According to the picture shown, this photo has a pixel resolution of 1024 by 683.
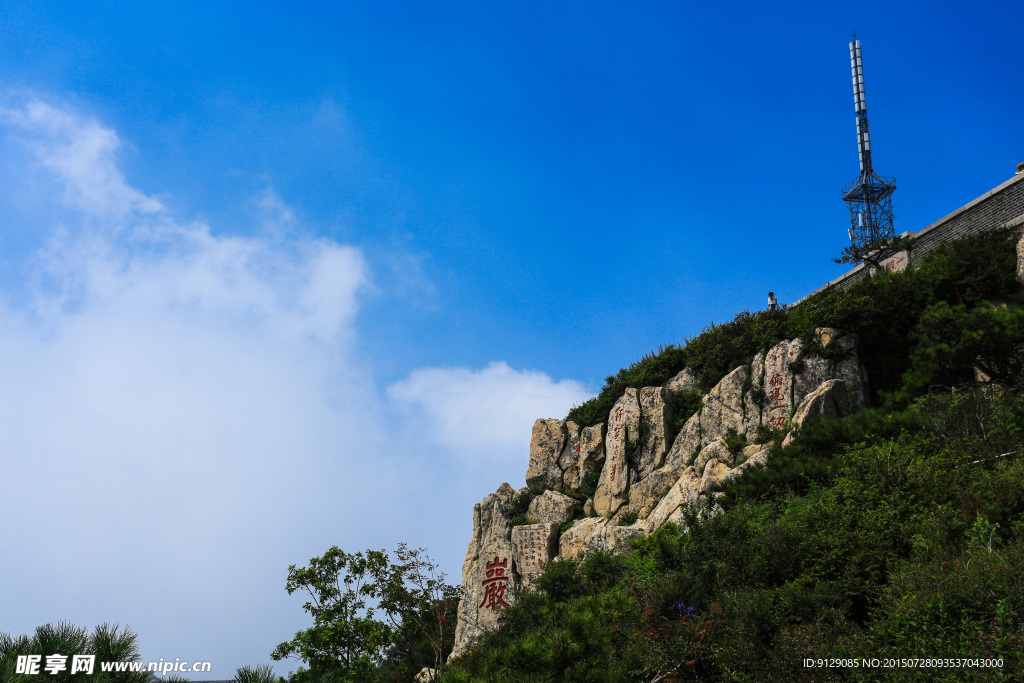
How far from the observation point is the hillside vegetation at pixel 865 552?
20.0 ft

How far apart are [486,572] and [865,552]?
11.0 meters

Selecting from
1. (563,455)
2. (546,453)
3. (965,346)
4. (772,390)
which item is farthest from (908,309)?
(546,453)

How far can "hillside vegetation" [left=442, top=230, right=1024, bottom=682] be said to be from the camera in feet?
20.0

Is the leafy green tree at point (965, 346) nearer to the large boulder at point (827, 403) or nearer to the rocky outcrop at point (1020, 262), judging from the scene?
the rocky outcrop at point (1020, 262)

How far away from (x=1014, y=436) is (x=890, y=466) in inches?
75.3

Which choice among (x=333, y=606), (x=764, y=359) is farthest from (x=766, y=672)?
(x=333, y=606)

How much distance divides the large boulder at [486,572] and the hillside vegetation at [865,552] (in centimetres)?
253

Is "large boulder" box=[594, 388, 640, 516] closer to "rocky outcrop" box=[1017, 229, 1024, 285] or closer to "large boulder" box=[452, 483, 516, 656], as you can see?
"large boulder" box=[452, 483, 516, 656]

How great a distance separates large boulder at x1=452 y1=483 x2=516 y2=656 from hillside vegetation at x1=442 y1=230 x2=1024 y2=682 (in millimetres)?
2533

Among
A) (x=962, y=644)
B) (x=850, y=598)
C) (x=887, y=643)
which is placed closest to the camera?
(x=962, y=644)

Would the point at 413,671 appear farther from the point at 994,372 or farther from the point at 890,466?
the point at 994,372

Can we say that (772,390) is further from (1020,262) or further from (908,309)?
(1020,262)

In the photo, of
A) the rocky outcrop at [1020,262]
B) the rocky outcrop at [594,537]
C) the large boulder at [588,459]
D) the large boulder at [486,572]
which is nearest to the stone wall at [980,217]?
the rocky outcrop at [1020,262]

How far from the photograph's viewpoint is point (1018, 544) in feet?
22.3
